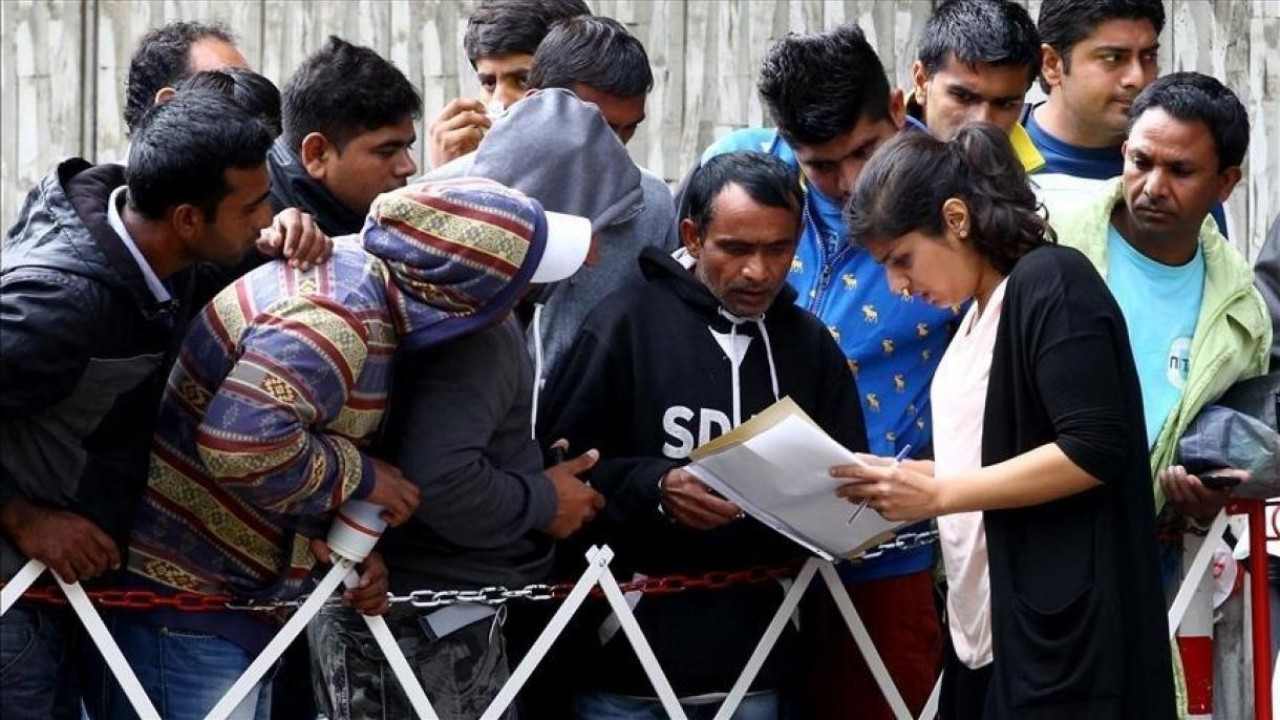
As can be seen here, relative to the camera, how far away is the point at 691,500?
15.9ft

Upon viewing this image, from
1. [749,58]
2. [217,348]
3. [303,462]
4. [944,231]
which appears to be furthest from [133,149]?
Result: [749,58]

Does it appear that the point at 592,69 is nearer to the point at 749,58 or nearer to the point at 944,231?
the point at 944,231

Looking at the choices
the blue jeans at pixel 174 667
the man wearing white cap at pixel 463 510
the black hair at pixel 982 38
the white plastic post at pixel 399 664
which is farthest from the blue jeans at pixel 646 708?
the black hair at pixel 982 38

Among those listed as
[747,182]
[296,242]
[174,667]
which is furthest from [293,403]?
[747,182]

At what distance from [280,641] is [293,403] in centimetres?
59

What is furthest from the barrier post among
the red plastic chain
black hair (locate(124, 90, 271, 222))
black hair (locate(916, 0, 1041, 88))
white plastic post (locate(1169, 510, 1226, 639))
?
black hair (locate(124, 90, 271, 222))

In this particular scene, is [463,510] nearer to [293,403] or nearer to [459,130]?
[293,403]

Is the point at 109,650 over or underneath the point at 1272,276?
underneath

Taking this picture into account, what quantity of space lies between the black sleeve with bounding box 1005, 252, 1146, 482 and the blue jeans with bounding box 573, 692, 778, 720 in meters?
1.17

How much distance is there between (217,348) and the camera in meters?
4.45

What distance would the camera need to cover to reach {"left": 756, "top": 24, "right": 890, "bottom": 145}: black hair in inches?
215

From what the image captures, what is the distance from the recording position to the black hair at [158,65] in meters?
6.07

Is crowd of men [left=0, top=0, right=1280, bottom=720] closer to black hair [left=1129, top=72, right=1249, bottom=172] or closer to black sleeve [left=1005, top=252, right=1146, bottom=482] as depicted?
black hair [left=1129, top=72, right=1249, bottom=172]

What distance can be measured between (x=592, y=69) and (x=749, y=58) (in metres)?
2.70
